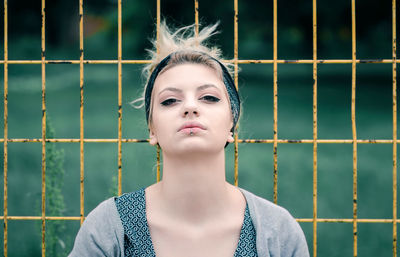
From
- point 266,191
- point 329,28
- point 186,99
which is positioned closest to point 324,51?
point 329,28

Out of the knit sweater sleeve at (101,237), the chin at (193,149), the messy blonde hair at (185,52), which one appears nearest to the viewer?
the chin at (193,149)

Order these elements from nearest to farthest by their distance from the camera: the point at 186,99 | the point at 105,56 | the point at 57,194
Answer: the point at 186,99 → the point at 57,194 → the point at 105,56

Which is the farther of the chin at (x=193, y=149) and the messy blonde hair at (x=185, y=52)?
the messy blonde hair at (x=185, y=52)

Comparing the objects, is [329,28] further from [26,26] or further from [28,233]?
[28,233]

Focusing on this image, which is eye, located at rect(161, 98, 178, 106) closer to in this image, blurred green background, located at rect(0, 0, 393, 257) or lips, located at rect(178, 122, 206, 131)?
lips, located at rect(178, 122, 206, 131)

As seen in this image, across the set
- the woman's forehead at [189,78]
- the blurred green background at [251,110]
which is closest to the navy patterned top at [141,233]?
the woman's forehead at [189,78]

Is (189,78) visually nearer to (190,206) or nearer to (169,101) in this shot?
(169,101)

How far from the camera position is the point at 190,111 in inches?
76.8

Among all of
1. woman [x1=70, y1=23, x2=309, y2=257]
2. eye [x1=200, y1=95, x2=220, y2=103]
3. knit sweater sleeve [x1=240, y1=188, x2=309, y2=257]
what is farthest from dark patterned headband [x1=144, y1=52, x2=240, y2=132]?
knit sweater sleeve [x1=240, y1=188, x2=309, y2=257]

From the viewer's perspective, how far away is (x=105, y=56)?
2153 cm

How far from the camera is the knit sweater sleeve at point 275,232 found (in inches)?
80.6

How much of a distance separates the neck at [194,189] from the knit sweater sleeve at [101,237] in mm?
222

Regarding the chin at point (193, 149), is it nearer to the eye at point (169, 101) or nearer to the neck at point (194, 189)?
the neck at point (194, 189)

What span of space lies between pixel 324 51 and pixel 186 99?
19.1 metres
